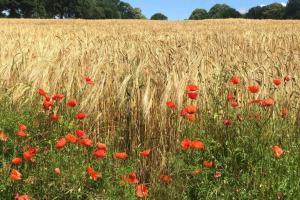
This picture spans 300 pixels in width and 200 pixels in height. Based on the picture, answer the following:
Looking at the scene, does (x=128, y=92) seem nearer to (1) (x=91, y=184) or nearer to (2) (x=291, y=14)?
(1) (x=91, y=184)

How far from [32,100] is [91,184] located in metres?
1.27

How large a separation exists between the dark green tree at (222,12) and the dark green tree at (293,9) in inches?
644

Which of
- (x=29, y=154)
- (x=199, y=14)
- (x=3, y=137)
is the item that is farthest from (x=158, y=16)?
(x=29, y=154)

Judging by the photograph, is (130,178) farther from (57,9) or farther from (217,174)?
(57,9)

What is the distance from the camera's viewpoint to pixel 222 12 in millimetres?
97062

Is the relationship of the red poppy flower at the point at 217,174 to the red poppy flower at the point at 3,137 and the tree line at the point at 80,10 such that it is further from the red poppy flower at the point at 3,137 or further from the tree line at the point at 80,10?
the tree line at the point at 80,10

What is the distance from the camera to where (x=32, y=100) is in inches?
164

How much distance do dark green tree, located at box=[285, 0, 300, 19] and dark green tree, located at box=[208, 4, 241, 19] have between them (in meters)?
16.4

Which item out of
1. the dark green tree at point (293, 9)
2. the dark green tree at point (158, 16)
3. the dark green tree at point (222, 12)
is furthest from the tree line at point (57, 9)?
the dark green tree at point (293, 9)

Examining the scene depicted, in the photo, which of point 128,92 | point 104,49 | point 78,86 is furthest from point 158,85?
point 104,49

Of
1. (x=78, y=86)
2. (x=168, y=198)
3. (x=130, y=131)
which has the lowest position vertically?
(x=168, y=198)

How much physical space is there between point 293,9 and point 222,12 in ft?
73.8

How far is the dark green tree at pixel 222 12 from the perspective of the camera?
95312mm

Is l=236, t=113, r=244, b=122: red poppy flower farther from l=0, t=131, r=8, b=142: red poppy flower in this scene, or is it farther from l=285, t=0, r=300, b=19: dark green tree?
l=285, t=0, r=300, b=19: dark green tree
